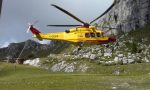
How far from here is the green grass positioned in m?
44.9

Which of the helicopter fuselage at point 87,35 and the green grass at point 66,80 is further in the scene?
the helicopter fuselage at point 87,35

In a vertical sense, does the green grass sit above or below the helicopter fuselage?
below

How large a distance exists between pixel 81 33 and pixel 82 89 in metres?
57.8

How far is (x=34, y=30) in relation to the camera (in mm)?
118938

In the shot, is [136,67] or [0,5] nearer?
[0,5]

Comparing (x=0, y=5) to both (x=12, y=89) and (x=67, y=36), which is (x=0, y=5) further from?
(x=67, y=36)

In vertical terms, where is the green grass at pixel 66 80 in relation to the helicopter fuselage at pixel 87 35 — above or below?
below

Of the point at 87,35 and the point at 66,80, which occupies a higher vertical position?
the point at 87,35

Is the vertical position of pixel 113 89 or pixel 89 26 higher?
pixel 89 26

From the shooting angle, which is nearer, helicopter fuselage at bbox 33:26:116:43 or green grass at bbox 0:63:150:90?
green grass at bbox 0:63:150:90

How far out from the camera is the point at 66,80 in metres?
56.5

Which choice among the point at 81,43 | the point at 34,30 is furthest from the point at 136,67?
the point at 81,43

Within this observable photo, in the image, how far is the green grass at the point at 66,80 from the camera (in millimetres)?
44881

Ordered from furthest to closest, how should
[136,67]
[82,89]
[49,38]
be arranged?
[136,67] < [49,38] < [82,89]
